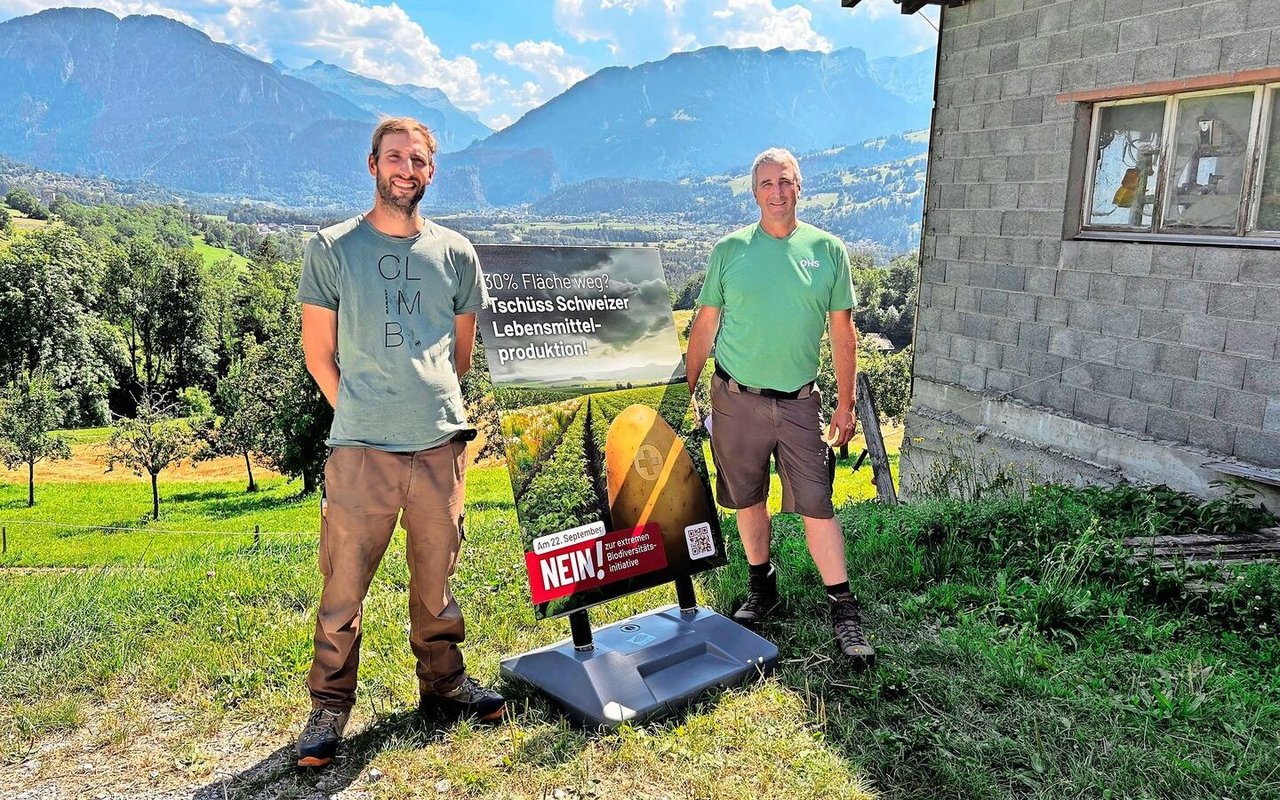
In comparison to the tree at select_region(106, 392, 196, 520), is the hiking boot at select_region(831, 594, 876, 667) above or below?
above

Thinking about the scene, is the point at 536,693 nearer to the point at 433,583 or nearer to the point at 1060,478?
the point at 433,583

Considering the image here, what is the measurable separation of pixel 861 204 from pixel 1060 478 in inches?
7375

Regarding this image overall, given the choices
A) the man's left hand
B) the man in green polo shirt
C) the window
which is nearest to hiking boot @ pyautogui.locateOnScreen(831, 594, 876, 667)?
the man in green polo shirt

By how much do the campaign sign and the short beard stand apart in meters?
0.43

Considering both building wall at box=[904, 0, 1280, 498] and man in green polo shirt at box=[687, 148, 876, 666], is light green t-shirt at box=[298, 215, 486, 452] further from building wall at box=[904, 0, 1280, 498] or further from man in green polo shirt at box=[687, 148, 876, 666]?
building wall at box=[904, 0, 1280, 498]

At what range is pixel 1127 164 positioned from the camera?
6121mm

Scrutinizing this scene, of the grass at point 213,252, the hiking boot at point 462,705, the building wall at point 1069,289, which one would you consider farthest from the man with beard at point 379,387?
the grass at point 213,252

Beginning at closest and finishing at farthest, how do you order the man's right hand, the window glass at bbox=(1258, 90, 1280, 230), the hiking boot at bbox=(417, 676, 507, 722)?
1. the hiking boot at bbox=(417, 676, 507, 722)
2. the man's right hand
3. the window glass at bbox=(1258, 90, 1280, 230)

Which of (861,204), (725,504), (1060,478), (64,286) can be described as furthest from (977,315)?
(861,204)

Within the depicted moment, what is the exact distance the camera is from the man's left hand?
3564mm

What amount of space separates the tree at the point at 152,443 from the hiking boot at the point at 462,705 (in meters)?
42.5

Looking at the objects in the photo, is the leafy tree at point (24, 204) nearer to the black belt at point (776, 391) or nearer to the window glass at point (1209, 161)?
the window glass at point (1209, 161)

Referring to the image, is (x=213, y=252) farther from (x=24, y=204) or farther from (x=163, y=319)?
(x=163, y=319)

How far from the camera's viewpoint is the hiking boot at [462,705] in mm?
3018
